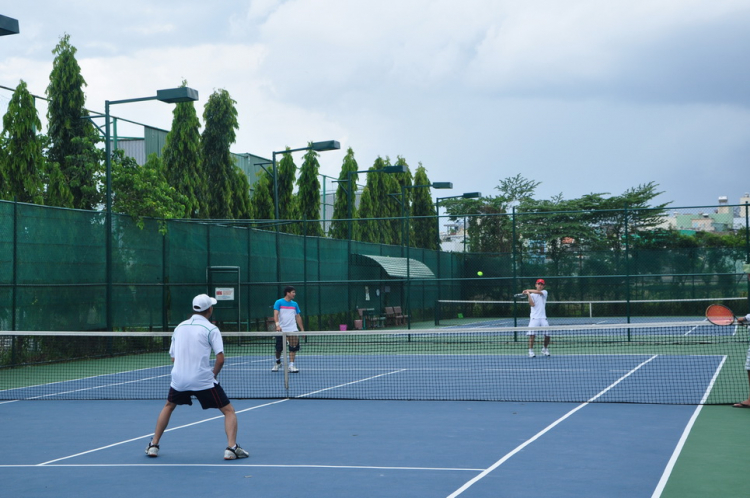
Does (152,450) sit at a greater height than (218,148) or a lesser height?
lesser

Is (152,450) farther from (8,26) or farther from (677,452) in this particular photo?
(8,26)

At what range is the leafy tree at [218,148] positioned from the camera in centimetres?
2864

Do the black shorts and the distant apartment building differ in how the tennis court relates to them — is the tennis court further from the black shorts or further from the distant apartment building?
the distant apartment building

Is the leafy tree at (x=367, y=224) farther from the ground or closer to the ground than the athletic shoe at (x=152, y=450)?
farther from the ground

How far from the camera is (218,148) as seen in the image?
28750 millimetres

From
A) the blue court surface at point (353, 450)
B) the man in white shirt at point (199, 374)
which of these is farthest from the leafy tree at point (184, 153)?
A: the man in white shirt at point (199, 374)

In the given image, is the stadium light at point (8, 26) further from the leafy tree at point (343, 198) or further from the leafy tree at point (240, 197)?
the leafy tree at point (343, 198)

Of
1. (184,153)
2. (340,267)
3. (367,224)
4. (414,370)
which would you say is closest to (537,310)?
(414,370)

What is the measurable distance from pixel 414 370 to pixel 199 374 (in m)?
8.19

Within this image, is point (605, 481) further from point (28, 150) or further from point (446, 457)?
point (28, 150)

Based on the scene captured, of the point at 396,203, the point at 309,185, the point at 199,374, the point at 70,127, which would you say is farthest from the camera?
the point at 396,203

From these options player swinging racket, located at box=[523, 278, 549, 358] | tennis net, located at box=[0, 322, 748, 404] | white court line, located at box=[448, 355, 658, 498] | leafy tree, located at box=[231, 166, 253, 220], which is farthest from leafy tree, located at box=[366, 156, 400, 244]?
white court line, located at box=[448, 355, 658, 498]

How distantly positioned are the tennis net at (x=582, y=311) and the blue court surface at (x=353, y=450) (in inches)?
654

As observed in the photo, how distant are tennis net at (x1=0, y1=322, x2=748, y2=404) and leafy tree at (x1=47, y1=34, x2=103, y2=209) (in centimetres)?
411
